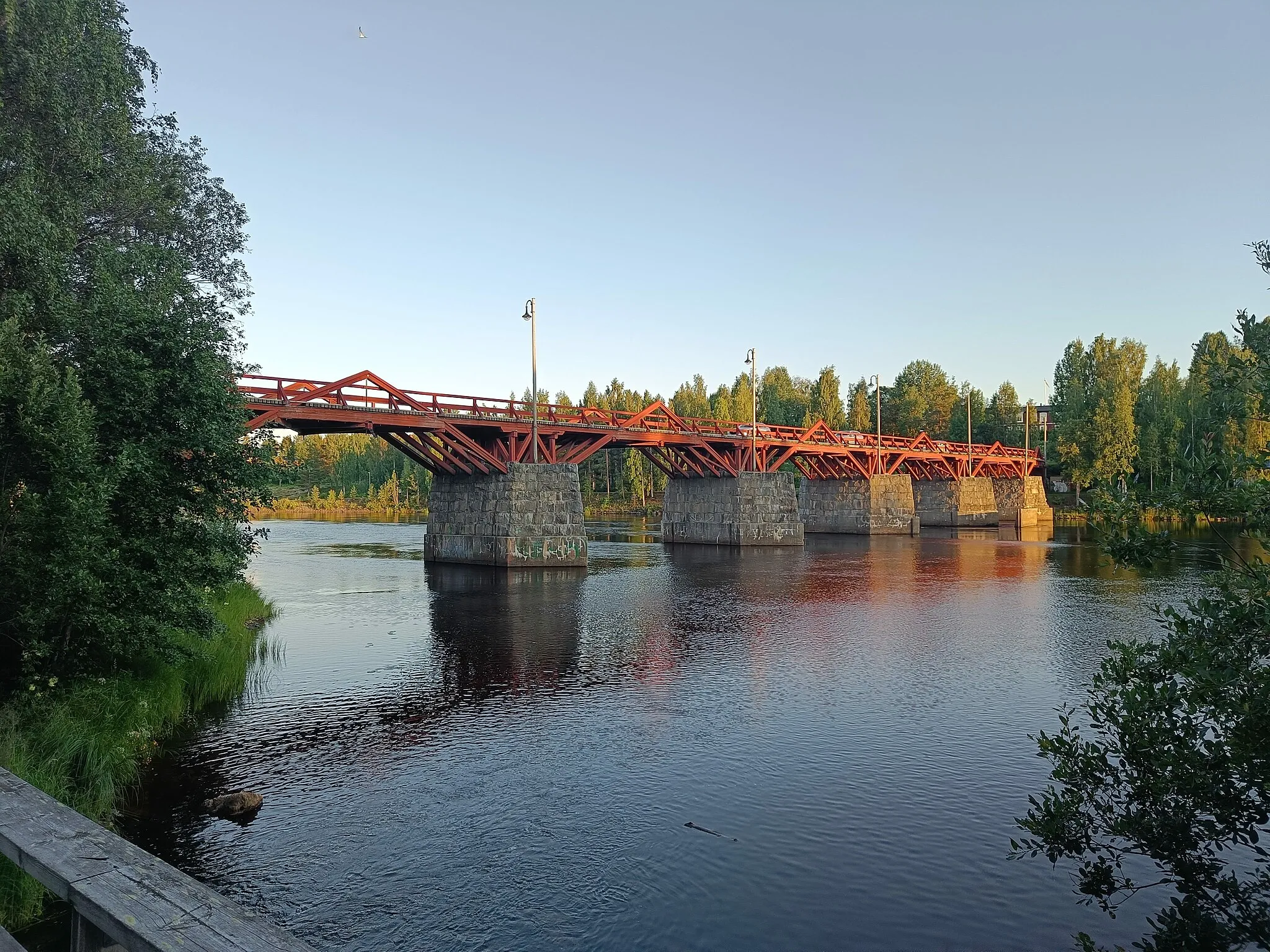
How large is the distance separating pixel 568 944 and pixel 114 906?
18.6ft

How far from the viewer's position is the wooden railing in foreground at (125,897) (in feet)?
12.1

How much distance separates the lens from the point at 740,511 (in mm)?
60719

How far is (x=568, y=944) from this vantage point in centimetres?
840

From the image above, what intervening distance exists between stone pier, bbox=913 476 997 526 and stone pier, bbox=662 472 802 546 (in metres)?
33.1

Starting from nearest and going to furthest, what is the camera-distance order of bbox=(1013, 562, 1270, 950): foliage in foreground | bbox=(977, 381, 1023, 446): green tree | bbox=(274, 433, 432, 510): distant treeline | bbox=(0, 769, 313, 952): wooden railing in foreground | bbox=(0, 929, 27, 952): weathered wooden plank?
bbox=(0, 769, 313, 952): wooden railing in foreground < bbox=(0, 929, 27, 952): weathered wooden plank < bbox=(1013, 562, 1270, 950): foliage in foreground < bbox=(977, 381, 1023, 446): green tree < bbox=(274, 433, 432, 510): distant treeline

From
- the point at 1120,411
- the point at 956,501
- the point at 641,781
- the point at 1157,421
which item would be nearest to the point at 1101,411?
the point at 1120,411

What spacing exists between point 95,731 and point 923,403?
425 ft

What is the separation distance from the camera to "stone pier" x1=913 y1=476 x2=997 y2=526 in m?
90.3

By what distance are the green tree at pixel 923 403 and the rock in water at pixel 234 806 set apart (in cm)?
12388

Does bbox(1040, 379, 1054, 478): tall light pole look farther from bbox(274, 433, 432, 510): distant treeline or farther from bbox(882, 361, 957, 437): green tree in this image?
bbox(274, 433, 432, 510): distant treeline

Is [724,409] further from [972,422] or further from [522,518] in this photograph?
[522,518]

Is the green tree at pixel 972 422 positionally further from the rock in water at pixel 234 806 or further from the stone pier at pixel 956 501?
the rock in water at pixel 234 806

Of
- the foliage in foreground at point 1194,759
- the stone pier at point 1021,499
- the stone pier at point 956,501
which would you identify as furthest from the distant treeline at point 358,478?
the foliage in foreground at point 1194,759

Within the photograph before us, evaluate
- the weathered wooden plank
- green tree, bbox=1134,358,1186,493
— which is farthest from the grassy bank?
green tree, bbox=1134,358,1186,493
